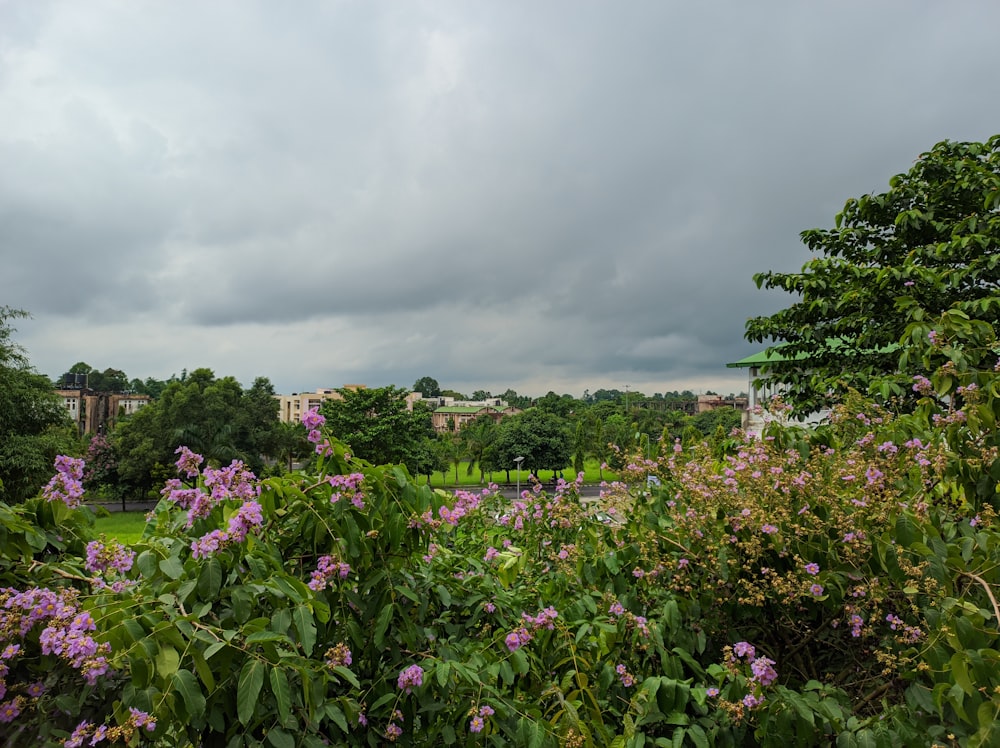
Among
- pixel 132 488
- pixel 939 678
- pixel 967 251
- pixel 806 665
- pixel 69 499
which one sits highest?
pixel 967 251

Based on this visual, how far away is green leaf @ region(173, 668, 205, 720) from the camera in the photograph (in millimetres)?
1067

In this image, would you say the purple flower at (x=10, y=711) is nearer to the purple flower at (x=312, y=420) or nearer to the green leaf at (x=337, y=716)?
the green leaf at (x=337, y=716)

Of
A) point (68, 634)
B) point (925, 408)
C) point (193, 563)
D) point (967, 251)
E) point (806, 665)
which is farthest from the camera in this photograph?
point (967, 251)

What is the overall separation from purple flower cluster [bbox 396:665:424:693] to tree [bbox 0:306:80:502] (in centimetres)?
1962

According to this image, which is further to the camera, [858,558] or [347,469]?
[858,558]

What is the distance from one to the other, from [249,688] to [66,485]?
99cm

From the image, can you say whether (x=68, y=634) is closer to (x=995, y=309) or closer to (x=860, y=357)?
(x=995, y=309)

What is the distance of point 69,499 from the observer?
165 centimetres

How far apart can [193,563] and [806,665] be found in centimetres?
205

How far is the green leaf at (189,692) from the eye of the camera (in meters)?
1.07

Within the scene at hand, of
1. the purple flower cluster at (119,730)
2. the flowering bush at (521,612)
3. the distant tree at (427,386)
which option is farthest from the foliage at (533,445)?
the distant tree at (427,386)

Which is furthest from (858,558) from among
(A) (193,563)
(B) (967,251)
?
(B) (967,251)

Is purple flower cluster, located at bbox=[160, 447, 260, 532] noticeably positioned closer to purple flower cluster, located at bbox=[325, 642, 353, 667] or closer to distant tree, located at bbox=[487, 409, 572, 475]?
purple flower cluster, located at bbox=[325, 642, 353, 667]

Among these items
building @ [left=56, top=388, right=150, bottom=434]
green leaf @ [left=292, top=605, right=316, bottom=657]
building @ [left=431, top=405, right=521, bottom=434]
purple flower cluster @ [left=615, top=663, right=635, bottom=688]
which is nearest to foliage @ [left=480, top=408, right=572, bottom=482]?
purple flower cluster @ [left=615, top=663, right=635, bottom=688]
